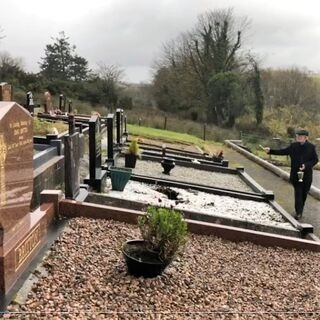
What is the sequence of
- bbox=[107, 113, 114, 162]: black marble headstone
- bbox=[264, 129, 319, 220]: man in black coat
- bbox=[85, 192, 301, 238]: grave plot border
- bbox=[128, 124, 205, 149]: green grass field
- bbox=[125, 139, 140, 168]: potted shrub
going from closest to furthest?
bbox=[85, 192, 301, 238]: grave plot border < bbox=[264, 129, 319, 220]: man in black coat < bbox=[107, 113, 114, 162]: black marble headstone < bbox=[125, 139, 140, 168]: potted shrub < bbox=[128, 124, 205, 149]: green grass field

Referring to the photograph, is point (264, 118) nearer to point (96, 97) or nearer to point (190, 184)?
point (96, 97)

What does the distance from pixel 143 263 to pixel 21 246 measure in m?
1.17

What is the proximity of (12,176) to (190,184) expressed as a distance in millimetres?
7501

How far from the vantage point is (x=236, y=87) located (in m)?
41.9

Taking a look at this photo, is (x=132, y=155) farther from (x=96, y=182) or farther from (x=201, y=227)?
(x=201, y=227)

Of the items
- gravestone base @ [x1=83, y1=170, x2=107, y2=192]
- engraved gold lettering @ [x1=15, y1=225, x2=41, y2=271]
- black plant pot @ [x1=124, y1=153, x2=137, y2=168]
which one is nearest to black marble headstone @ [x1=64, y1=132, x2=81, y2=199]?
gravestone base @ [x1=83, y1=170, x2=107, y2=192]

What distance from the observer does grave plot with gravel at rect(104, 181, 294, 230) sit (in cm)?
898

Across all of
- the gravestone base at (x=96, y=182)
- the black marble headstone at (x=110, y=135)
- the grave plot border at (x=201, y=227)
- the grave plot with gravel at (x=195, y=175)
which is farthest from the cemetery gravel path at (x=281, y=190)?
the black marble headstone at (x=110, y=135)

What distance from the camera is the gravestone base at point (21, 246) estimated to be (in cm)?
388

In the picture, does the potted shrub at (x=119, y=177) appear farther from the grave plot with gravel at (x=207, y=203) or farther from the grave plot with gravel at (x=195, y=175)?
the grave plot with gravel at (x=195, y=175)

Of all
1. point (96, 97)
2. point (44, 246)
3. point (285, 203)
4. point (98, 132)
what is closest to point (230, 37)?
point (96, 97)

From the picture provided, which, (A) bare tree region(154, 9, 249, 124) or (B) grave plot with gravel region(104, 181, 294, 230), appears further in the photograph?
(A) bare tree region(154, 9, 249, 124)

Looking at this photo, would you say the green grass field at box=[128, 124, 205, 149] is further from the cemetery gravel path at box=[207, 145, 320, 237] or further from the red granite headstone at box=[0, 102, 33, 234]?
the red granite headstone at box=[0, 102, 33, 234]

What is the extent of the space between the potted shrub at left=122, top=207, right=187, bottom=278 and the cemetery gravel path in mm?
5360
